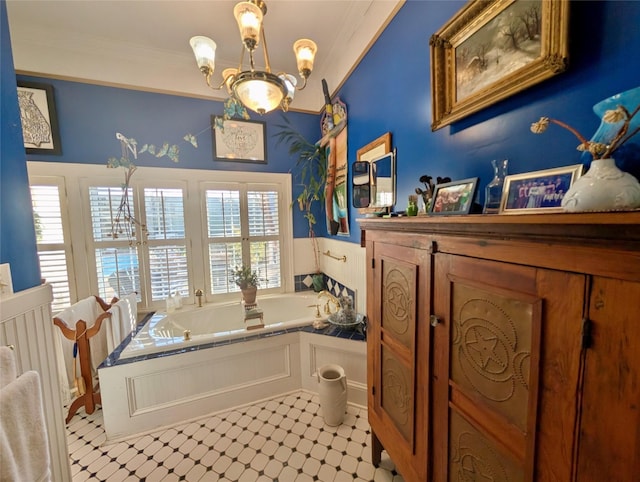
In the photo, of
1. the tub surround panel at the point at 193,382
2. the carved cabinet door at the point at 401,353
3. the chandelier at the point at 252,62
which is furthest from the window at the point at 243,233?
the carved cabinet door at the point at 401,353

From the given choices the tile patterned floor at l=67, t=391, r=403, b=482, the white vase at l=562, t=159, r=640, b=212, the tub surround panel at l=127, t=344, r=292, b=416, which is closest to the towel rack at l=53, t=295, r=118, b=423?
the tile patterned floor at l=67, t=391, r=403, b=482

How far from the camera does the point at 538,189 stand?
826 mm

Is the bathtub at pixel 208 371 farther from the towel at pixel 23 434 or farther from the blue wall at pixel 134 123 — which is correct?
the blue wall at pixel 134 123

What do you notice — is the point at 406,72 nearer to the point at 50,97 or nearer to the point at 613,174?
the point at 613,174

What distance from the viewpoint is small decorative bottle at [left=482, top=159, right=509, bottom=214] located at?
0.95 metres

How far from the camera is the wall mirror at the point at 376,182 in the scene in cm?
171

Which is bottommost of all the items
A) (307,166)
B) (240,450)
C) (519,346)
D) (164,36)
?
(240,450)

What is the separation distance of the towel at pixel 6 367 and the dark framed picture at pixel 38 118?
8.15 feet

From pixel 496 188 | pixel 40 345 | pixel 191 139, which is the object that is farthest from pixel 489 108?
pixel 191 139

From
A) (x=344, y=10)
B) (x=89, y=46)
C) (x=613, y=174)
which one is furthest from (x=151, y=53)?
(x=613, y=174)

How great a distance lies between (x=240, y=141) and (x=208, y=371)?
2420 millimetres

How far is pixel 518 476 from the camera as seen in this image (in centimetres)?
65

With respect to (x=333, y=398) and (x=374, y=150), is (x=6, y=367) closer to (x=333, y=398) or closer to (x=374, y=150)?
(x=333, y=398)

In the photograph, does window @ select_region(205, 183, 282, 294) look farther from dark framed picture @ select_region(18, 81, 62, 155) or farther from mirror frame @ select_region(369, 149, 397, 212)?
mirror frame @ select_region(369, 149, 397, 212)
